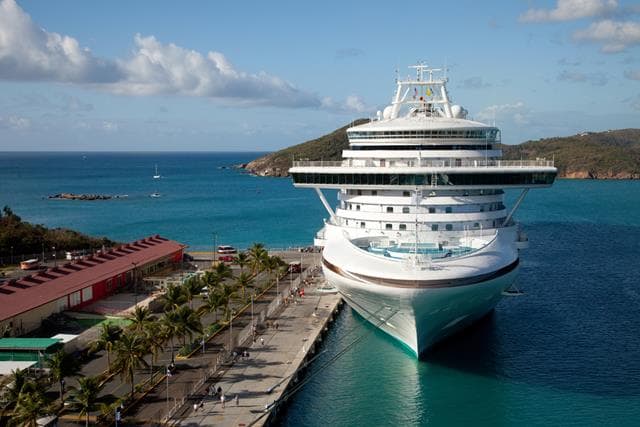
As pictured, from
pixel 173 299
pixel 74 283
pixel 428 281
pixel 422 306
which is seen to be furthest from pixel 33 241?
pixel 428 281

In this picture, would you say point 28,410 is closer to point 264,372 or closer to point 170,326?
point 170,326

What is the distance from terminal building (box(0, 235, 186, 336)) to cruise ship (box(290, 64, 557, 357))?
16.3 meters

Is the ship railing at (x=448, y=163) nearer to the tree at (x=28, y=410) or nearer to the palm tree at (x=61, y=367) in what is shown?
the palm tree at (x=61, y=367)

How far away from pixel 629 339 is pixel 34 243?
52.2 metres

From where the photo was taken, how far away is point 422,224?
109 ft

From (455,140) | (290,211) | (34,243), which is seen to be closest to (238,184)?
(290,211)

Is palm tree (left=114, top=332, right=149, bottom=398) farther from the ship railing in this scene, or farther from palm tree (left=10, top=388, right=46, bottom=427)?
the ship railing

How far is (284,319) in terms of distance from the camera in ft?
131

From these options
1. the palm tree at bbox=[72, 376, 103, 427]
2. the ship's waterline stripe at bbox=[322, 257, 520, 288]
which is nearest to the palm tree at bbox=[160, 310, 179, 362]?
the palm tree at bbox=[72, 376, 103, 427]

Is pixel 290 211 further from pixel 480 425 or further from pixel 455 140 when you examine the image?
pixel 480 425

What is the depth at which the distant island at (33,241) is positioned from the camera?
60938 millimetres

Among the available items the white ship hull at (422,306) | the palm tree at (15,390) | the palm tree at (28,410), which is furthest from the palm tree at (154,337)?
the white ship hull at (422,306)

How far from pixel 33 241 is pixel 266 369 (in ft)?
134

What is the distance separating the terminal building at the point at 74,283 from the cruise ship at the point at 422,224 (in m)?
16.3
